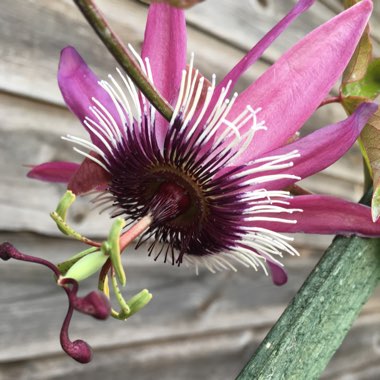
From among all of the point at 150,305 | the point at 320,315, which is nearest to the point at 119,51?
the point at 320,315

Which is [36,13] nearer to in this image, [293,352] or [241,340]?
[293,352]

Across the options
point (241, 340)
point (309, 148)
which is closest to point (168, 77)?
point (309, 148)

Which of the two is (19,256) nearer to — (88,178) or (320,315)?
(88,178)

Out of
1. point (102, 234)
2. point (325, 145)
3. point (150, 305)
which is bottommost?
point (150, 305)

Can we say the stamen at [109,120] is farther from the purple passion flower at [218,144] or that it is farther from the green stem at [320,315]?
the green stem at [320,315]

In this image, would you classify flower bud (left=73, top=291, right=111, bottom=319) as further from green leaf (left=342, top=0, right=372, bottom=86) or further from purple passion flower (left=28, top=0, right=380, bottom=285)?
green leaf (left=342, top=0, right=372, bottom=86)

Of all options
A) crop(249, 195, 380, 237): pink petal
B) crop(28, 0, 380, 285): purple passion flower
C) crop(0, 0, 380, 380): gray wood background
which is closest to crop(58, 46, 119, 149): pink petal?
crop(28, 0, 380, 285): purple passion flower
